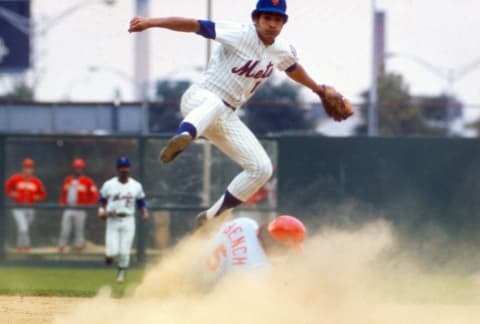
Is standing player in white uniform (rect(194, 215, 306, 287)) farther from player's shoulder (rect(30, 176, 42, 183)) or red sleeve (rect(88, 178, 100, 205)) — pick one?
player's shoulder (rect(30, 176, 42, 183))

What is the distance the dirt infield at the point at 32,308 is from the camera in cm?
1074

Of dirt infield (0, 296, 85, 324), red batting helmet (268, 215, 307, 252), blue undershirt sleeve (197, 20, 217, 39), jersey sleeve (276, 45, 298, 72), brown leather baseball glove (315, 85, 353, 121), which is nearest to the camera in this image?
red batting helmet (268, 215, 307, 252)

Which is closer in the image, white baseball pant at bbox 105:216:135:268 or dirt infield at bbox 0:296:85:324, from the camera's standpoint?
dirt infield at bbox 0:296:85:324

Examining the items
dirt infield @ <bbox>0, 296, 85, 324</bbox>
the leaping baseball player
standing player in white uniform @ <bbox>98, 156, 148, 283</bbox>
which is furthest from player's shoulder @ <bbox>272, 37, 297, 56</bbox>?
standing player in white uniform @ <bbox>98, 156, 148, 283</bbox>

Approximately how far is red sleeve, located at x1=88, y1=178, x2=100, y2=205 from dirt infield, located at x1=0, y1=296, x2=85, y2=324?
282 inches

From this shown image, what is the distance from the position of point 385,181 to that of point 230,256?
11.6 m

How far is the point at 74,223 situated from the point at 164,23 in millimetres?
12334

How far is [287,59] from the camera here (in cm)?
961

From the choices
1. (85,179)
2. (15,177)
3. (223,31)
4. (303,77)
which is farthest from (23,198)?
(223,31)

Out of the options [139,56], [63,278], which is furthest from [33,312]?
[139,56]

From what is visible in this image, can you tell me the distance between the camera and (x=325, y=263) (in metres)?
9.67

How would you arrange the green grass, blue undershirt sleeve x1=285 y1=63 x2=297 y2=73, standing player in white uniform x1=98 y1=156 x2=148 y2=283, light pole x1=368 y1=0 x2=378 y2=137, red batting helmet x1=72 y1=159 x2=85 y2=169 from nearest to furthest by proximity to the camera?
blue undershirt sleeve x1=285 y1=63 x2=297 y2=73
the green grass
standing player in white uniform x1=98 y1=156 x2=148 y2=283
red batting helmet x1=72 y1=159 x2=85 y2=169
light pole x1=368 y1=0 x2=378 y2=137

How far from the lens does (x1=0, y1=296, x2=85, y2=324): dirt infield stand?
10.7m

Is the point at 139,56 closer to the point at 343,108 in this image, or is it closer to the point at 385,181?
the point at 385,181
